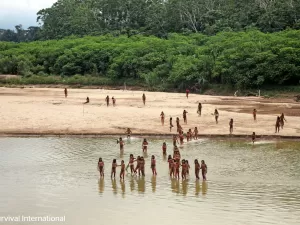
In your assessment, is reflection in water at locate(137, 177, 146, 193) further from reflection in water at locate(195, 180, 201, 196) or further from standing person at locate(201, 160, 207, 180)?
standing person at locate(201, 160, 207, 180)

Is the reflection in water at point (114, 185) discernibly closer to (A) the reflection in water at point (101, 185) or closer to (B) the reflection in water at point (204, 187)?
(A) the reflection in water at point (101, 185)

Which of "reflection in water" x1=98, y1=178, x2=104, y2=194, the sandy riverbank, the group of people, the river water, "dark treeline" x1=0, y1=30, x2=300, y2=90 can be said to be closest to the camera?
the river water

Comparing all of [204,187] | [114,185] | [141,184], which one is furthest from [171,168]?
[114,185]

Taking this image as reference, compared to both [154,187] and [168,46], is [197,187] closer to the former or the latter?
[154,187]

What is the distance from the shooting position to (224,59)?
2329 inches

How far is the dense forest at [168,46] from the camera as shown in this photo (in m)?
56.5

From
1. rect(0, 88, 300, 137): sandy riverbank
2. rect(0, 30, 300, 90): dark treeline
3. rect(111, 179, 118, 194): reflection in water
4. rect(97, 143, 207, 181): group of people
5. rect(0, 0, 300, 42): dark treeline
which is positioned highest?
rect(0, 0, 300, 42): dark treeline

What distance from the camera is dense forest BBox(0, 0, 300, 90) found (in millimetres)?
56500

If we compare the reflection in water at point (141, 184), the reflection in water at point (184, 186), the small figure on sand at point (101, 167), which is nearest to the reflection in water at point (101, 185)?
the small figure on sand at point (101, 167)

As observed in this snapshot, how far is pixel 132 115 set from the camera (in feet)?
126

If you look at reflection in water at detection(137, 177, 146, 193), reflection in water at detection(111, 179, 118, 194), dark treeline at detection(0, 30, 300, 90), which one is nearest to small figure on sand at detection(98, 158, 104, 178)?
reflection in water at detection(111, 179, 118, 194)

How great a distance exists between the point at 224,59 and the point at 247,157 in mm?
33371

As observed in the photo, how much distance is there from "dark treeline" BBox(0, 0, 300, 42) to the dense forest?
0.44ft

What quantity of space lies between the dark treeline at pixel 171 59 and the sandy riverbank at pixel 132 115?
592 centimetres
